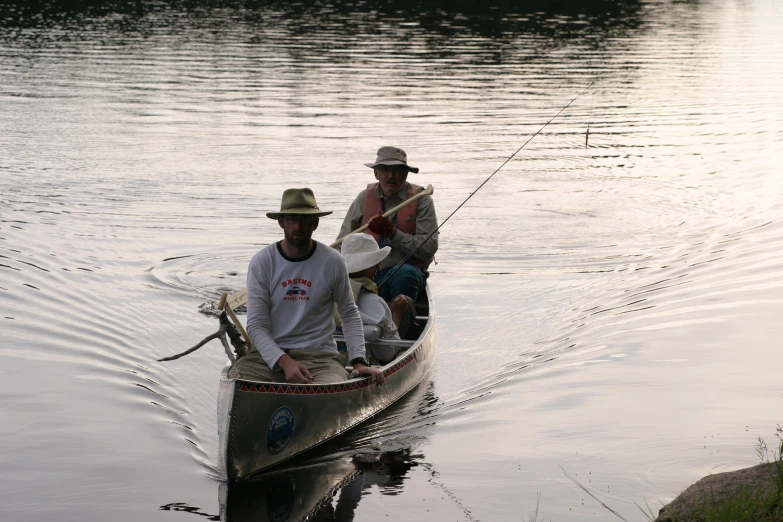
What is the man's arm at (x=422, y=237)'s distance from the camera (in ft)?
32.0

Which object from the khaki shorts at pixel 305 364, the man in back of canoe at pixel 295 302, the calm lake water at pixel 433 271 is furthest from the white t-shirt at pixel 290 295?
the calm lake water at pixel 433 271

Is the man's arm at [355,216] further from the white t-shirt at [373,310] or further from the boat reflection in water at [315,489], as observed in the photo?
the boat reflection in water at [315,489]

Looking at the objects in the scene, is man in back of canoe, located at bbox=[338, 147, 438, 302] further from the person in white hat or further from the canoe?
the canoe

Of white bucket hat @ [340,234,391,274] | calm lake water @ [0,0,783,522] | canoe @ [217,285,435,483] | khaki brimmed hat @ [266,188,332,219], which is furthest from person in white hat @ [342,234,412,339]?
khaki brimmed hat @ [266,188,332,219]

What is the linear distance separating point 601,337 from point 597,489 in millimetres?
3489

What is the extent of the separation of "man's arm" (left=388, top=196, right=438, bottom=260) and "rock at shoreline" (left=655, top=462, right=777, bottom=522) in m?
3.89

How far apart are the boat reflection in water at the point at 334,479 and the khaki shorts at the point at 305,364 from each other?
634 mm

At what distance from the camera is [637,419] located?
28.2 feet

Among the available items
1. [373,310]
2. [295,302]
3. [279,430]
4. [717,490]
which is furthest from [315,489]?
[717,490]

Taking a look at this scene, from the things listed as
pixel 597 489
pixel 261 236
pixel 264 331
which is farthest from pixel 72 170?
pixel 597 489

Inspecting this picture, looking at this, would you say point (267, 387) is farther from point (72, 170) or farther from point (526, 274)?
point (72, 170)

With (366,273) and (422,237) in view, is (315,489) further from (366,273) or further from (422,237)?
(422,237)

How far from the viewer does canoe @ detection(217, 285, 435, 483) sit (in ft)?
22.5

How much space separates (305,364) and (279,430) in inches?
19.5
